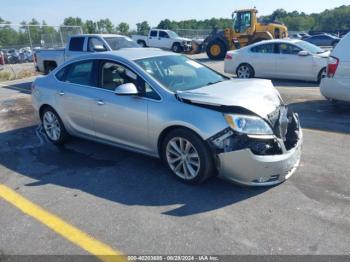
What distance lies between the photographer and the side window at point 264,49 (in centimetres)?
1227

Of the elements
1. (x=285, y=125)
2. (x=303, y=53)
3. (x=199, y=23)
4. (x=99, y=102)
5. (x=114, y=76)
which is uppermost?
(x=199, y=23)

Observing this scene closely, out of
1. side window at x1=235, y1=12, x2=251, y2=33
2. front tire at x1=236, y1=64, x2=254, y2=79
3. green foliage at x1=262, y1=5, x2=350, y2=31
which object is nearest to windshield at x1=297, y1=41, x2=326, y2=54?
front tire at x1=236, y1=64, x2=254, y2=79

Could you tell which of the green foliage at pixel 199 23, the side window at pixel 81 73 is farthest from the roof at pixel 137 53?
the green foliage at pixel 199 23

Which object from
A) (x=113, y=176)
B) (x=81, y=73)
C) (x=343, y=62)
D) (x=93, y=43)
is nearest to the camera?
(x=113, y=176)

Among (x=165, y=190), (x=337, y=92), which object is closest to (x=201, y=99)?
(x=165, y=190)

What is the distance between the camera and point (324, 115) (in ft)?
24.1

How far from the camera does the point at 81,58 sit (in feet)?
18.1

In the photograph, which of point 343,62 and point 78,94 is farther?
point 343,62

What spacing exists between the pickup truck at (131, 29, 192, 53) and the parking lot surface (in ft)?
80.8

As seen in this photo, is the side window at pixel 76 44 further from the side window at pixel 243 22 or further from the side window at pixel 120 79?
the side window at pixel 243 22

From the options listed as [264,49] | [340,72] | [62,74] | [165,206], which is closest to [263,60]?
[264,49]

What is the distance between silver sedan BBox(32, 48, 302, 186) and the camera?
390 centimetres

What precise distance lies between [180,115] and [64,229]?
1.73 metres

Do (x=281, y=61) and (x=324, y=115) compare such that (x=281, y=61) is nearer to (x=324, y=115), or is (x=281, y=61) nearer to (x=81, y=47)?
(x=324, y=115)
